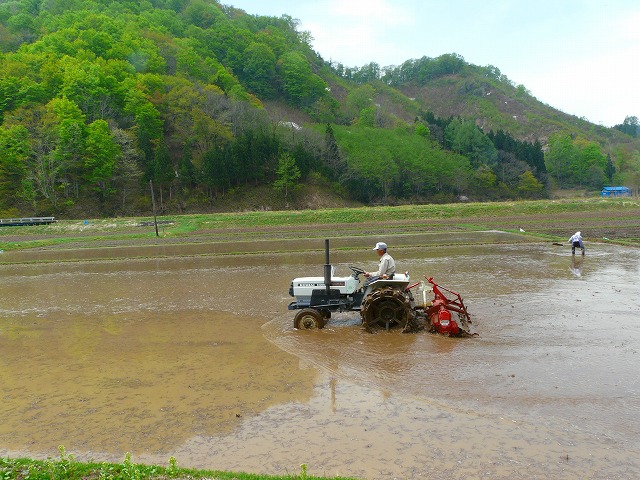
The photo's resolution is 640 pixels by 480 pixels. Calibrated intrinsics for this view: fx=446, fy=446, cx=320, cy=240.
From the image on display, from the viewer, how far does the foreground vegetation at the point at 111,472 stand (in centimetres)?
482

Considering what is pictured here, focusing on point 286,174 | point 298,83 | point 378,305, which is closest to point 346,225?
point 286,174

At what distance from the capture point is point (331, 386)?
758cm

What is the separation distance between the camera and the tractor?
10.2 m

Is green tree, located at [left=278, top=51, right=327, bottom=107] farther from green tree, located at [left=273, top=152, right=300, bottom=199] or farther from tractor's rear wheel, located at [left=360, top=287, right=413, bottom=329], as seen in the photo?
tractor's rear wheel, located at [left=360, top=287, right=413, bottom=329]

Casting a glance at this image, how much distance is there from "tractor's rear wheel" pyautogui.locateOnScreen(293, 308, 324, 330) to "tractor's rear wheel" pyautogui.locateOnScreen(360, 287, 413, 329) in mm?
1102

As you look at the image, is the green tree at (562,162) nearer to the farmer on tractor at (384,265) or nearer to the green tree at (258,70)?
the green tree at (258,70)

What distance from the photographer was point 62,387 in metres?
7.84

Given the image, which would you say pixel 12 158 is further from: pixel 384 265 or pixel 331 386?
pixel 331 386

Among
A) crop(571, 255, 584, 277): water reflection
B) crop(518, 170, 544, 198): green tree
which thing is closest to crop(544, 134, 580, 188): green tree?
crop(518, 170, 544, 198): green tree

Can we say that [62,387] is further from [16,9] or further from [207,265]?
[16,9]

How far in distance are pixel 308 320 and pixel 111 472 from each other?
6312mm

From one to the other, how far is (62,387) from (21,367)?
1798mm

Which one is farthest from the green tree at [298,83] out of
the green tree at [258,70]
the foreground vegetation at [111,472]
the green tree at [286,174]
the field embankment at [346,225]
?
the foreground vegetation at [111,472]

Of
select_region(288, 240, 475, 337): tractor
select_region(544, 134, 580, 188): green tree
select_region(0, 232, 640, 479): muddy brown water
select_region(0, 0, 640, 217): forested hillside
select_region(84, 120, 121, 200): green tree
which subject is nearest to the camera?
select_region(0, 232, 640, 479): muddy brown water
